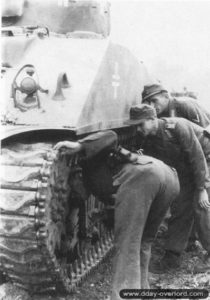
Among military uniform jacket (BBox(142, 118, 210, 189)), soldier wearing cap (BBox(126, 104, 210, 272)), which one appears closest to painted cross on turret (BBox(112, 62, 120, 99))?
soldier wearing cap (BBox(126, 104, 210, 272))

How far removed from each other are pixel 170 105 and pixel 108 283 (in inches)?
90.9

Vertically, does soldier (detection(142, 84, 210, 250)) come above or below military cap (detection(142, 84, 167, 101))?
below

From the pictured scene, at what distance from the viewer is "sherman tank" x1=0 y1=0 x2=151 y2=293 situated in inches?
152

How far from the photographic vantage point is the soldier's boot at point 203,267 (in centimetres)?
558

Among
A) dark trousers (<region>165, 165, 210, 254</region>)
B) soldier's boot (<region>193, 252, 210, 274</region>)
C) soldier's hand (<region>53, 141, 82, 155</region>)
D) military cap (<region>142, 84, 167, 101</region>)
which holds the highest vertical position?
military cap (<region>142, 84, 167, 101</region>)

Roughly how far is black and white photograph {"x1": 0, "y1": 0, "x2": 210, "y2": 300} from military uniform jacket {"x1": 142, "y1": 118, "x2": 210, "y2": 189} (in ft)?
0.03

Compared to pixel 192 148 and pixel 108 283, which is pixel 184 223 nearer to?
pixel 192 148

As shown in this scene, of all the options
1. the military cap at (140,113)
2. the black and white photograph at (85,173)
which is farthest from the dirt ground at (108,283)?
the military cap at (140,113)

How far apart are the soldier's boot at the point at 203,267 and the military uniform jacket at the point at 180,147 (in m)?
0.86

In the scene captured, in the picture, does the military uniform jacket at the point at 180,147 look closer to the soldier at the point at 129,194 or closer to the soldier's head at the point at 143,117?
the soldier's head at the point at 143,117

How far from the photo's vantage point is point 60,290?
15.2ft

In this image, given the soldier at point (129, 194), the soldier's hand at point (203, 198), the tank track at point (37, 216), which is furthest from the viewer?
the soldier's hand at point (203, 198)

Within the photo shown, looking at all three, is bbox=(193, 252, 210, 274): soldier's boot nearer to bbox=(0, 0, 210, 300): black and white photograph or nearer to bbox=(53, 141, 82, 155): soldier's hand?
bbox=(0, 0, 210, 300): black and white photograph

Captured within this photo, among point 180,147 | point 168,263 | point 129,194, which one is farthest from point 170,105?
point 129,194
